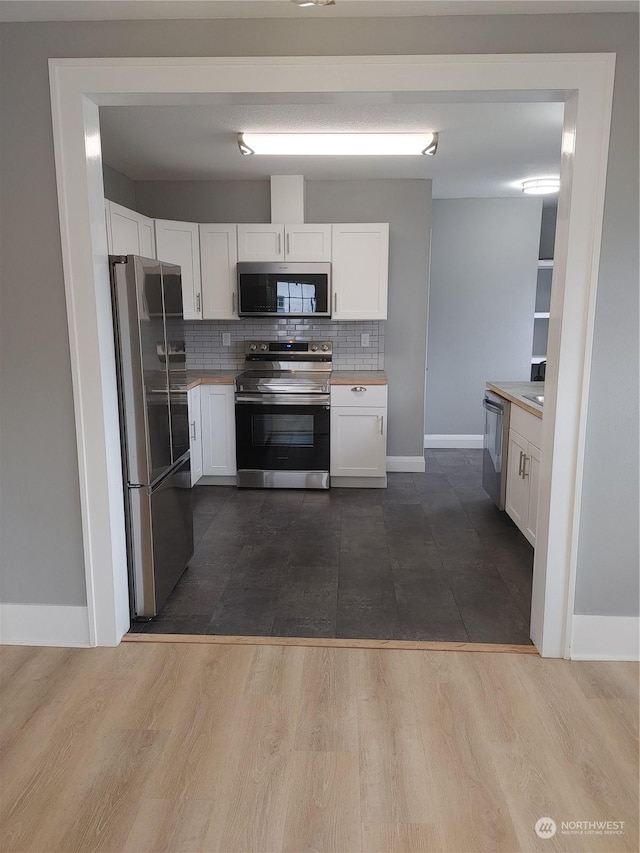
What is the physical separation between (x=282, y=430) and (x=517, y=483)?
1864mm

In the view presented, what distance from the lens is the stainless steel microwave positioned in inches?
189

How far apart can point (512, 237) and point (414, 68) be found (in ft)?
13.2

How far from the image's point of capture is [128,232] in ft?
13.5

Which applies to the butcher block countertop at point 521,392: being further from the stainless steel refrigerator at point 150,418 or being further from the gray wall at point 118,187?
the gray wall at point 118,187

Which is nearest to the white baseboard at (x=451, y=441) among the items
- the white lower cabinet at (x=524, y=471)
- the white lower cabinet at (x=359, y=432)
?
the white lower cabinet at (x=359, y=432)

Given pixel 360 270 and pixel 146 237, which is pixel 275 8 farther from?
pixel 360 270

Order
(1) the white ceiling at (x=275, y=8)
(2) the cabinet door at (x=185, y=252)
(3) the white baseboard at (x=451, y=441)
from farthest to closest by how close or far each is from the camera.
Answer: (3) the white baseboard at (x=451, y=441) < (2) the cabinet door at (x=185, y=252) < (1) the white ceiling at (x=275, y=8)

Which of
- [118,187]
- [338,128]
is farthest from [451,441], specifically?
[118,187]

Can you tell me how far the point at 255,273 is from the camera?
482 centimetres

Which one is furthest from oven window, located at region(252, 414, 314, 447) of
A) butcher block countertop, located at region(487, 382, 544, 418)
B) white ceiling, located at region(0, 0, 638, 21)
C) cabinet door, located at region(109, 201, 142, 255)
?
white ceiling, located at region(0, 0, 638, 21)

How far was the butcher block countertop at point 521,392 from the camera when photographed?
346cm

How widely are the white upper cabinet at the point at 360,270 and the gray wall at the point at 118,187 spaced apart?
1.71 meters

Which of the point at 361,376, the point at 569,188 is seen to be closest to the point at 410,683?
the point at 569,188

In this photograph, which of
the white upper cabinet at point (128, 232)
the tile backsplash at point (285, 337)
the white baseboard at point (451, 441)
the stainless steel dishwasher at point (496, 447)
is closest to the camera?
the white upper cabinet at point (128, 232)
